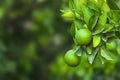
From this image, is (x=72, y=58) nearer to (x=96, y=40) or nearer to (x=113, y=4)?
(x=96, y=40)

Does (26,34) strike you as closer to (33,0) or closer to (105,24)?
(33,0)

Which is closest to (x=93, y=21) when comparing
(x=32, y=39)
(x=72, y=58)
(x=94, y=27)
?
(x=94, y=27)

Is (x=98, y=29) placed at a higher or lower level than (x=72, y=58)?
higher

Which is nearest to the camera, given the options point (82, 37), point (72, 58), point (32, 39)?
point (82, 37)

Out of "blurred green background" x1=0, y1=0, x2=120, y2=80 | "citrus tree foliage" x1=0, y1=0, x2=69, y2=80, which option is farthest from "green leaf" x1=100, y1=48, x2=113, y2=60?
"citrus tree foliage" x1=0, y1=0, x2=69, y2=80

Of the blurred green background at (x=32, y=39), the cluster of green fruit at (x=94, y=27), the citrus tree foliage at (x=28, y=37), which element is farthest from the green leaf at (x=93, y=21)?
the citrus tree foliage at (x=28, y=37)

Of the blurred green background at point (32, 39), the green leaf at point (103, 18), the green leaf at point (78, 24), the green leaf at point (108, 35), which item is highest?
the green leaf at point (103, 18)

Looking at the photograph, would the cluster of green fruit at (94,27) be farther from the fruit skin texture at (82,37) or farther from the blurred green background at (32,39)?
the blurred green background at (32,39)
